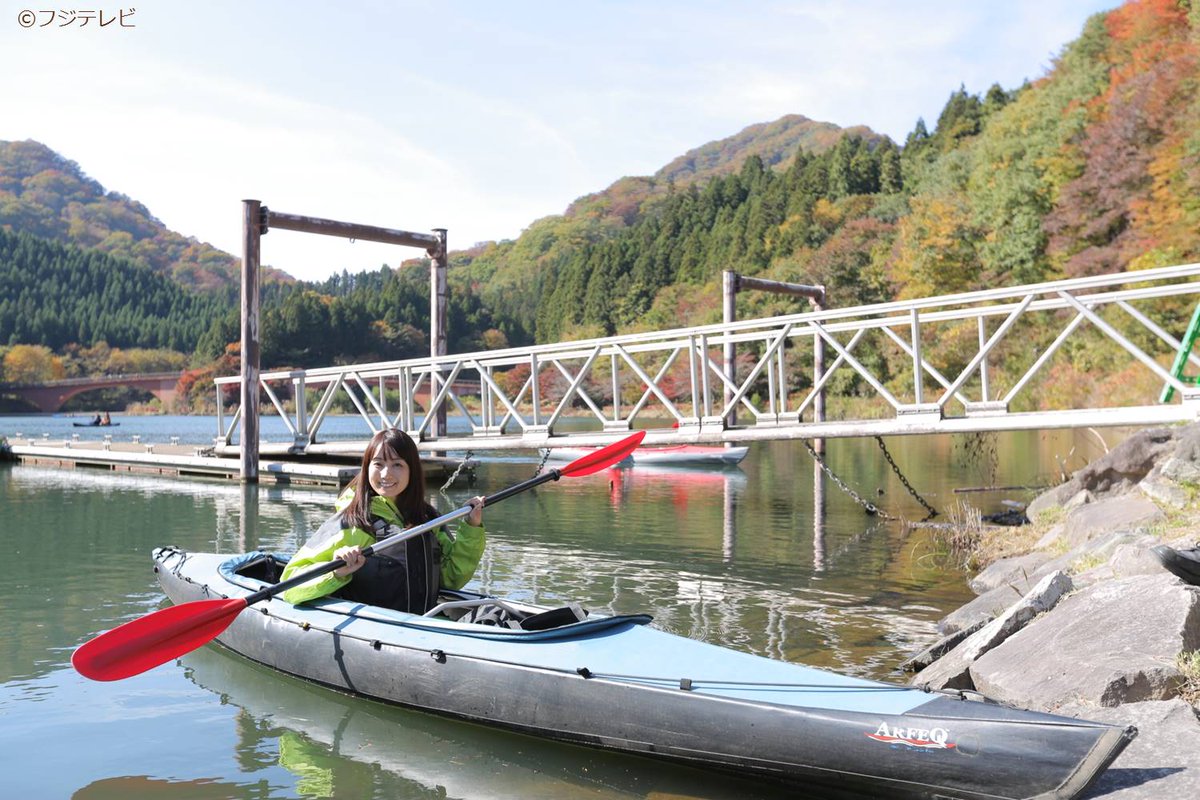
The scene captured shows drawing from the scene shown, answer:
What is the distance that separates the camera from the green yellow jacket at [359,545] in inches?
234

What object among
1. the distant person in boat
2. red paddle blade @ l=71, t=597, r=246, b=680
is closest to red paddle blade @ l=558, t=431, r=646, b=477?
the distant person in boat

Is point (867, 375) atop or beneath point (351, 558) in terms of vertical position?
atop

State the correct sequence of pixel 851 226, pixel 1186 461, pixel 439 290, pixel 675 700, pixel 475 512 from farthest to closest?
pixel 851 226, pixel 439 290, pixel 1186 461, pixel 475 512, pixel 675 700

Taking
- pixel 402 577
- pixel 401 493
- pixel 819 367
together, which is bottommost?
pixel 402 577

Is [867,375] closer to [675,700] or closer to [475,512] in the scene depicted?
[475,512]

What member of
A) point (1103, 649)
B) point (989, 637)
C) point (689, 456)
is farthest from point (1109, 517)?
point (689, 456)

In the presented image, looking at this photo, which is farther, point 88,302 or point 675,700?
point 88,302

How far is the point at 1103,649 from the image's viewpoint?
464 centimetres

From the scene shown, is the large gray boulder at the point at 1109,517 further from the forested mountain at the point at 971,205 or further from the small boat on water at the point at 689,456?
the forested mountain at the point at 971,205

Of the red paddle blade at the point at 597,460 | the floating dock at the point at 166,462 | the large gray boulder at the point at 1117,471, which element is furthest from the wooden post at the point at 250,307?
the large gray boulder at the point at 1117,471

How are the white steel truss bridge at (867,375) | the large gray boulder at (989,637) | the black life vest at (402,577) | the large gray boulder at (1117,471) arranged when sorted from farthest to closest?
the large gray boulder at (1117,471) → the white steel truss bridge at (867,375) → the black life vest at (402,577) → the large gray boulder at (989,637)

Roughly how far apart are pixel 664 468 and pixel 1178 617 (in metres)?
20.0

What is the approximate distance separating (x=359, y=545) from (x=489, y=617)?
878 mm

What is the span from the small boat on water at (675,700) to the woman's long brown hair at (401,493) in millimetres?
525
